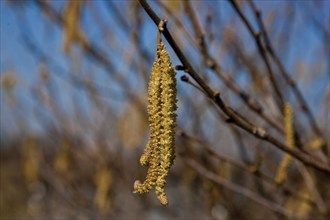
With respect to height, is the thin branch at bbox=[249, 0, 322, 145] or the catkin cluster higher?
the thin branch at bbox=[249, 0, 322, 145]

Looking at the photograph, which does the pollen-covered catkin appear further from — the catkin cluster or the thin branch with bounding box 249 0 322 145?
the thin branch with bounding box 249 0 322 145

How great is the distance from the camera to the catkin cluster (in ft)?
2.36

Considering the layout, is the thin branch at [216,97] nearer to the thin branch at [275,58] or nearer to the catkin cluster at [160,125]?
the catkin cluster at [160,125]

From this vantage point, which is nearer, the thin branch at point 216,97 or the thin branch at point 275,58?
the thin branch at point 216,97

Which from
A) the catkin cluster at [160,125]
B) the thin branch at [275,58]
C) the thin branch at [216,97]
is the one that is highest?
the thin branch at [275,58]

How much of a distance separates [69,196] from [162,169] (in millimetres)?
2122

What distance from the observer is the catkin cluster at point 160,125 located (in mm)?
720

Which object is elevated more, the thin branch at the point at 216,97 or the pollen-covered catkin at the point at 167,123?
the thin branch at the point at 216,97

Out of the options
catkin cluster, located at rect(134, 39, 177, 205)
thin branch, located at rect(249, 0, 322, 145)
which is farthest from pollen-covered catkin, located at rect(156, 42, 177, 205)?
thin branch, located at rect(249, 0, 322, 145)

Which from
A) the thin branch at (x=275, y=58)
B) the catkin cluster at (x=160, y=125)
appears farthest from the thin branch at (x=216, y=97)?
the thin branch at (x=275, y=58)

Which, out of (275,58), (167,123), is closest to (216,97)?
(167,123)

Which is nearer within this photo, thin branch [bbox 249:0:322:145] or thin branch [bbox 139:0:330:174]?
thin branch [bbox 139:0:330:174]

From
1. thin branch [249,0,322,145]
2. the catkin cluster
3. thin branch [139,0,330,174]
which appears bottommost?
the catkin cluster

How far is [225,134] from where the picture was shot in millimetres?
3123
